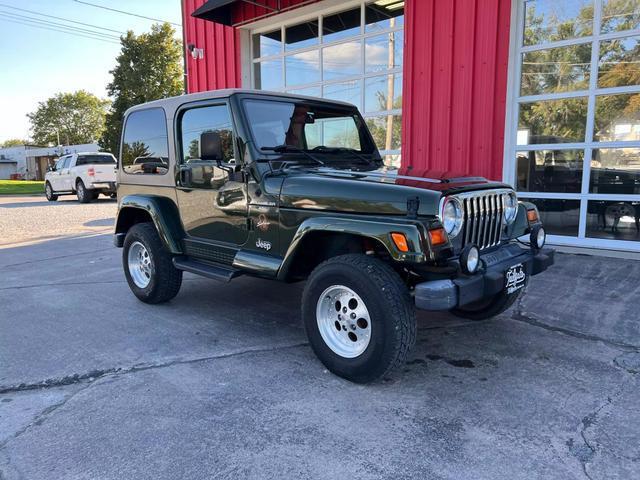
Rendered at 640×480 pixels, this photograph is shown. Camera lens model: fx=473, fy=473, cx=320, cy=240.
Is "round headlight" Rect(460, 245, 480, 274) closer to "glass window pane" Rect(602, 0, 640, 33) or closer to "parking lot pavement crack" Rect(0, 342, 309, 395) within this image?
"parking lot pavement crack" Rect(0, 342, 309, 395)

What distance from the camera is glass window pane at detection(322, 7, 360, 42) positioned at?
891 cm

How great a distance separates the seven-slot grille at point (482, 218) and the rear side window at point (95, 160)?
54.2ft

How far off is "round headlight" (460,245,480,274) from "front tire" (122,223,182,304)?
9.63 ft

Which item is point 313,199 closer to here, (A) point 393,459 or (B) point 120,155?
(A) point 393,459

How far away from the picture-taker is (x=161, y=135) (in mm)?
4594

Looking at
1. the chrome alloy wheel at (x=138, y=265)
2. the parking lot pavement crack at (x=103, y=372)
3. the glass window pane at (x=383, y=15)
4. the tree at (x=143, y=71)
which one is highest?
the tree at (x=143, y=71)

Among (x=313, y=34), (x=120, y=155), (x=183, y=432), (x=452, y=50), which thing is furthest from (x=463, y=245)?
(x=313, y=34)

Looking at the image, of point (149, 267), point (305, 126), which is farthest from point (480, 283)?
point (149, 267)

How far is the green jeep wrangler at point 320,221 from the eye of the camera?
9.62 feet

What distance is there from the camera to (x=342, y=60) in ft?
30.1

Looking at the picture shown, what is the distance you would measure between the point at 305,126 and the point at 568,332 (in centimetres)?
288

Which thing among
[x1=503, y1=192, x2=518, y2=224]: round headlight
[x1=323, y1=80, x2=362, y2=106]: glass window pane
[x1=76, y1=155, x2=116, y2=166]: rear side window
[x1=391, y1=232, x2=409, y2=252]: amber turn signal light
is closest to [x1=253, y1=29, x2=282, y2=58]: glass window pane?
[x1=323, y1=80, x2=362, y2=106]: glass window pane

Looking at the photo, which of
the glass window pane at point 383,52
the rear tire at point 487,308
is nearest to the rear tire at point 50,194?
the glass window pane at point 383,52

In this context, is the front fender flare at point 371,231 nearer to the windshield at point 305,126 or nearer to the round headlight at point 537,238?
the windshield at point 305,126
